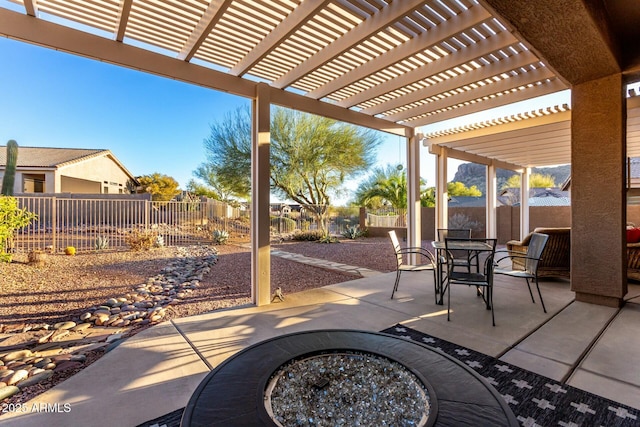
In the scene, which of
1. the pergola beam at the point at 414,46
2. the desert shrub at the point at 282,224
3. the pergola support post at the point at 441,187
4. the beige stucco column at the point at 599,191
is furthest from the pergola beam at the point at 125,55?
the desert shrub at the point at 282,224

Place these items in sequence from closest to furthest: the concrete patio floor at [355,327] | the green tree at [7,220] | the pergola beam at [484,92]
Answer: the concrete patio floor at [355,327]
the pergola beam at [484,92]
the green tree at [7,220]

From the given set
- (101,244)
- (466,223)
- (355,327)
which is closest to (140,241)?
(101,244)

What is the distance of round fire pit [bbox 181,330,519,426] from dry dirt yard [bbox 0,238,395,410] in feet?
6.04

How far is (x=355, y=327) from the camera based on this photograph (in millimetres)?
2939

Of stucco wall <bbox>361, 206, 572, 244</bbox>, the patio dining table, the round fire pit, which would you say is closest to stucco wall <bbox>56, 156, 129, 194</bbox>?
the patio dining table

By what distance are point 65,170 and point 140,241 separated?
1157 centimetres

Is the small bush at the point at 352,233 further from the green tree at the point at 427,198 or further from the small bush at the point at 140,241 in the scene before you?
the small bush at the point at 140,241

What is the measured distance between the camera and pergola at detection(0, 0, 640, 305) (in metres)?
2.48

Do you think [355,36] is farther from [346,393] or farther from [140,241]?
[140,241]

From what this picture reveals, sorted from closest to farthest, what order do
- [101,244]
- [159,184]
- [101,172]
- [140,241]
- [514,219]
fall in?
[101,244]
[140,241]
[514,219]
[101,172]
[159,184]

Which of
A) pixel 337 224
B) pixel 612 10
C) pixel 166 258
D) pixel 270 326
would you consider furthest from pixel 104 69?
pixel 612 10

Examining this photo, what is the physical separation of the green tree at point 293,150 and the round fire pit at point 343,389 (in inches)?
394

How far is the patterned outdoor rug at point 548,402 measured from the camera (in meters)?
1.59

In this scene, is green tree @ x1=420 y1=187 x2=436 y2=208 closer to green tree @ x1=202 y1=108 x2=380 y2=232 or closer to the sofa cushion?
green tree @ x1=202 y1=108 x2=380 y2=232
